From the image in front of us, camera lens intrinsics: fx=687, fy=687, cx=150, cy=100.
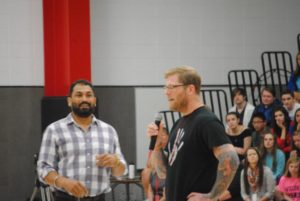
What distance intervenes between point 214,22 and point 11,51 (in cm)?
330

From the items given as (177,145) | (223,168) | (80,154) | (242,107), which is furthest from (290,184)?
(223,168)

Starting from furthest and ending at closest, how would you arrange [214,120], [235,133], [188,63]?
1. [188,63]
2. [235,133]
3. [214,120]

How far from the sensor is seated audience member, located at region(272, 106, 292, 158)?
8.88m

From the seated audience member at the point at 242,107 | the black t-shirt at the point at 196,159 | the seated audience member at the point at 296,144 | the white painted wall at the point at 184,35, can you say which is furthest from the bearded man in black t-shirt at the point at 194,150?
the white painted wall at the point at 184,35

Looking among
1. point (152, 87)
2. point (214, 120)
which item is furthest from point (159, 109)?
point (214, 120)

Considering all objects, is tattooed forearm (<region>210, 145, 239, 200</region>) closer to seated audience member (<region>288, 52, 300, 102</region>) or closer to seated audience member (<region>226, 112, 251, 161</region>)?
seated audience member (<region>226, 112, 251, 161</region>)

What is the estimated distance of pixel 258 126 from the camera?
9.17 metres

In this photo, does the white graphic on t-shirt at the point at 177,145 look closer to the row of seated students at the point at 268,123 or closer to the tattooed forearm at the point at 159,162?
the tattooed forearm at the point at 159,162

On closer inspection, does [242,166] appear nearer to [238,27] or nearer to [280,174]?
[280,174]

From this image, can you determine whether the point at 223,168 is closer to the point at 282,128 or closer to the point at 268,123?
the point at 282,128

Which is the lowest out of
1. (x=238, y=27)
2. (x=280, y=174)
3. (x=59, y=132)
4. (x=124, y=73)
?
(x=280, y=174)

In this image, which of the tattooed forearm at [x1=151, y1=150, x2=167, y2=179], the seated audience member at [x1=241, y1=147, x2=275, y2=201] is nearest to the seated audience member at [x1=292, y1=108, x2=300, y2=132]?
the seated audience member at [x1=241, y1=147, x2=275, y2=201]

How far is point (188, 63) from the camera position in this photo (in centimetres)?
1113

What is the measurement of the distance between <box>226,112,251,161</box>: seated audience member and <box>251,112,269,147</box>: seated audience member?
84 mm
